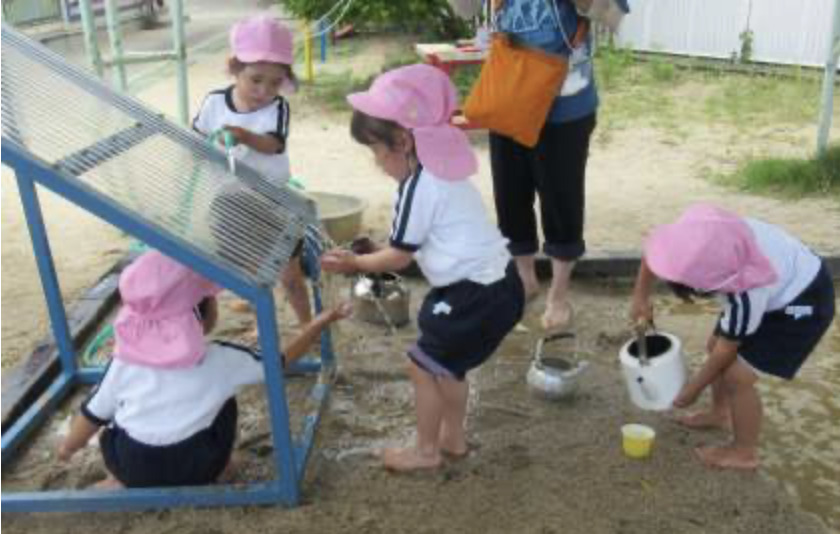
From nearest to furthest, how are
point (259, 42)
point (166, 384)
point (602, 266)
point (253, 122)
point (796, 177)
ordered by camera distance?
point (166, 384), point (259, 42), point (253, 122), point (602, 266), point (796, 177)

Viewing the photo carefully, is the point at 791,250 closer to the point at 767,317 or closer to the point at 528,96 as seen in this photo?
the point at 767,317

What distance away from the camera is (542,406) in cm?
346

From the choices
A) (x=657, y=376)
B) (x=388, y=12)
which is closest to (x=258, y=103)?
(x=657, y=376)

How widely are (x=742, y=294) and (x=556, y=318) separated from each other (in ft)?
5.14

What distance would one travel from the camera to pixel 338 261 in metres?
2.81

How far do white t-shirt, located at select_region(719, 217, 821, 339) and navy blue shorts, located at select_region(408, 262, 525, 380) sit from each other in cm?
64

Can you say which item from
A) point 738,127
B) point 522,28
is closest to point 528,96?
point 522,28

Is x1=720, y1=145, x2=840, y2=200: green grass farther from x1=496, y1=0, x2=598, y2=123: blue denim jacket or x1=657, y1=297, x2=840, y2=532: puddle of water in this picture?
x1=496, y1=0, x2=598, y2=123: blue denim jacket

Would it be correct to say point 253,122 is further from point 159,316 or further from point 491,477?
point 491,477

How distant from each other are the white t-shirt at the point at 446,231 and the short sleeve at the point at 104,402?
3.00 ft

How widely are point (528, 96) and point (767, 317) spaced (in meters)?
1.38

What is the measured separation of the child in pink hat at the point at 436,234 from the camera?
271 centimetres

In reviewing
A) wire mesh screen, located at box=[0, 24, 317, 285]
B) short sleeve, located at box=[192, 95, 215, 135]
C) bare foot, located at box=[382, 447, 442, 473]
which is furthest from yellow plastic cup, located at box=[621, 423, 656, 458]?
short sleeve, located at box=[192, 95, 215, 135]

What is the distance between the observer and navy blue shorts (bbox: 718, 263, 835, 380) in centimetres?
278
